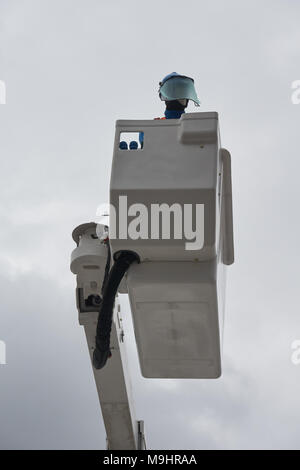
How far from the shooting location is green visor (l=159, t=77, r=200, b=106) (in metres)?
4.11

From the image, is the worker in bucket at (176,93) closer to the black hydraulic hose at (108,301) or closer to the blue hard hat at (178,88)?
the blue hard hat at (178,88)

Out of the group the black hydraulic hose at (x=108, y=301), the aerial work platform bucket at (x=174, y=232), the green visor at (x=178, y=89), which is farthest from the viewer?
the green visor at (x=178, y=89)

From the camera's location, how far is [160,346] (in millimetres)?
3797

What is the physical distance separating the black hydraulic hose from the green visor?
1.10m

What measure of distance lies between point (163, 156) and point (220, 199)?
0.41 metres

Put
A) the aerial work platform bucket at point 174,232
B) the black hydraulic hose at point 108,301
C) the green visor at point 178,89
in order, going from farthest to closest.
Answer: the green visor at point 178,89 < the black hydraulic hose at point 108,301 < the aerial work platform bucket at point 174,232

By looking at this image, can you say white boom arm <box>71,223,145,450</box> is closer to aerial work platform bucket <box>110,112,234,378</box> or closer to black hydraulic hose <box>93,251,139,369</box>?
black hydraulic hose <box>93,251,139,369</box>

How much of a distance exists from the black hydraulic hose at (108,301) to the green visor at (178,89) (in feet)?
3.60

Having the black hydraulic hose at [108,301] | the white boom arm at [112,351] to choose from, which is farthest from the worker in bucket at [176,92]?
the black hydraulic hose at [108,301]

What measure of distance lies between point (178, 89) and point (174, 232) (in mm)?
1125

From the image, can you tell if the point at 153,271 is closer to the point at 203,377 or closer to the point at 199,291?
the point at 199,291

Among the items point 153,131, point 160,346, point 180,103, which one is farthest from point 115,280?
point 180,103

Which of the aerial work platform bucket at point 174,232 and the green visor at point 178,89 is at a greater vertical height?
the green visor at point 178,89

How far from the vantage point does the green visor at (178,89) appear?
4109 millimetres
